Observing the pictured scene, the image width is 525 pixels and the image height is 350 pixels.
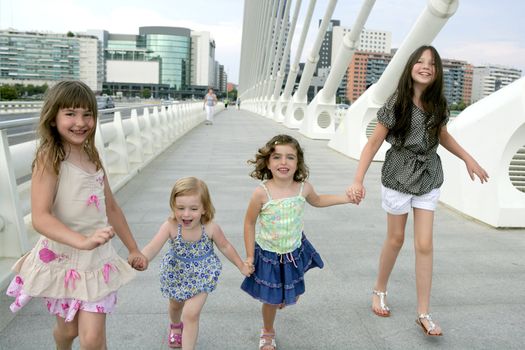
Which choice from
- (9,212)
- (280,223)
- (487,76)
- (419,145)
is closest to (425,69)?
(419,145)

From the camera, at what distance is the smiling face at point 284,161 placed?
2.51 meters

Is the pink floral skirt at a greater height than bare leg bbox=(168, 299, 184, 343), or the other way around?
the pink floral skirt

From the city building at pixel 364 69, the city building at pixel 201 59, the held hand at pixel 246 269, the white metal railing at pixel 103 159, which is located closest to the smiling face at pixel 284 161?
the held hand at pixel 246 269

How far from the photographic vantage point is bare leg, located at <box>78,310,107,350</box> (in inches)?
78.1

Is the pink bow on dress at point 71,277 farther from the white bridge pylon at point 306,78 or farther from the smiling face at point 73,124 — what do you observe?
the white bridge pylon at point 306,78

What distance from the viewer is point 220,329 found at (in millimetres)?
2844

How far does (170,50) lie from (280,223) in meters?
150

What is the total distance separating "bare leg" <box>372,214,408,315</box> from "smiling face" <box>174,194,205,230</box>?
1272mm

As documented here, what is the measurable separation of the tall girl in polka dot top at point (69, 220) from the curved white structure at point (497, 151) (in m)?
4.27

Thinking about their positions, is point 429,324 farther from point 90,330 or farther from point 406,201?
point 90,330

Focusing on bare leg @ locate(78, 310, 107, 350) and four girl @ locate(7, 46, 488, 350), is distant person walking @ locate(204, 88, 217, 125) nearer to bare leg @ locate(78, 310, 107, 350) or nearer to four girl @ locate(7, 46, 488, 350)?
four girl @ locate(7, 46, 488, 350)

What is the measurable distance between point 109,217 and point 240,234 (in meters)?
2.59

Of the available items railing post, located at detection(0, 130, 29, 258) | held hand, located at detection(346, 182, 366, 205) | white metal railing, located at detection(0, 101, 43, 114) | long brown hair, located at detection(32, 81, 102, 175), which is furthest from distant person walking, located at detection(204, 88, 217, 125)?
long brown hair, located at detection(32, 81, 102, 175)

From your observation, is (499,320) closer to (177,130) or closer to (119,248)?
(119,248)
